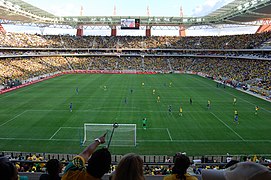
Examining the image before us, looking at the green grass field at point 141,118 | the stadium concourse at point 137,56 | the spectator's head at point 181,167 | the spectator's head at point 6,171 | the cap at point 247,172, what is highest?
the stadium concourse at point 137,56

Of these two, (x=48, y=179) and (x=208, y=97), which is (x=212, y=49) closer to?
(x=208, y=97)

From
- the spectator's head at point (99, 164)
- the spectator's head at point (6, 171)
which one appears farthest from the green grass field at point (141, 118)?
the spectator's head at point (6, 171)

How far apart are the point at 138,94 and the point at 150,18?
5571 cm

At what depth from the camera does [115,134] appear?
23062mm

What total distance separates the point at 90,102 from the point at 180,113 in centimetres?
1310

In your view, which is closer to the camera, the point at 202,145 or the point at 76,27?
the point at 202,145

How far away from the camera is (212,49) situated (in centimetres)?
8719

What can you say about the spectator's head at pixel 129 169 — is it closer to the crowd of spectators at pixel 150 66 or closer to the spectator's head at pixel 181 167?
the spectator's head at pixel 181 167

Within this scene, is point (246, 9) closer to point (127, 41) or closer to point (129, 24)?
point (129, 24)

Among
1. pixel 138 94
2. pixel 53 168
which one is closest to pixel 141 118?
pixel 138 94

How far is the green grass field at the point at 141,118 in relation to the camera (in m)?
21.7

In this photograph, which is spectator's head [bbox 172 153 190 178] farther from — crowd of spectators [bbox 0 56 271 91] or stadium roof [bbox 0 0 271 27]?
stadium roof [bbox 0 0 271 27]

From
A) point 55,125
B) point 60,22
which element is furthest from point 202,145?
point 60,22

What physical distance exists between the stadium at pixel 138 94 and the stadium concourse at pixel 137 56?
0.35m
